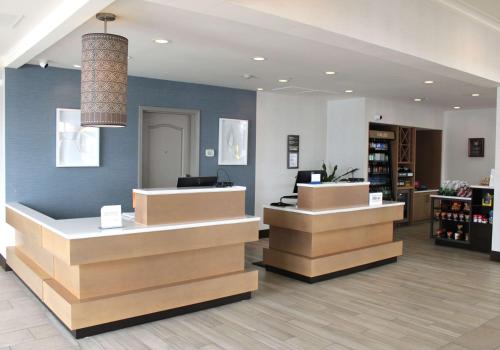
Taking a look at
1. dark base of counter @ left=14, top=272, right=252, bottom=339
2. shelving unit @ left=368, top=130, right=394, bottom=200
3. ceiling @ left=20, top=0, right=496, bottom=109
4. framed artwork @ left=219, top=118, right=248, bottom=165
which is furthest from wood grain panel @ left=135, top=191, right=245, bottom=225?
shelving unit @ left=368, top=130, right=394, bottom=200

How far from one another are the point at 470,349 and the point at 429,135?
337 inches

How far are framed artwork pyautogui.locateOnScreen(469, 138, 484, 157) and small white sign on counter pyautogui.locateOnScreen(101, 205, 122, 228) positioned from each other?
30.8 ft

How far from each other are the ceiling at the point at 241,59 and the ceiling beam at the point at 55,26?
221 mm

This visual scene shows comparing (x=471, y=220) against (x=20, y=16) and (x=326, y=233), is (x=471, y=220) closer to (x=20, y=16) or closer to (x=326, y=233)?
(x=326, y=233)

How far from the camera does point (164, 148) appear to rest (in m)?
7.17

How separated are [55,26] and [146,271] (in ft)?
7.26

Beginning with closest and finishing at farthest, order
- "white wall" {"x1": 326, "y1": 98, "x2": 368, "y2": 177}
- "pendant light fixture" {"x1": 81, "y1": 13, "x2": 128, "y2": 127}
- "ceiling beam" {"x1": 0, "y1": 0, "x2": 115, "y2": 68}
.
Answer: "ceiling beam" {"x1": 0, "y1": 0, "x2": 115, "y2": 68}, "pendant light fixture" {"x1": 81, "y1": 13, "x2": 128, "y2": 127}, "white wall" {"x1": 326, "y1": 98, "x2": 368, "y2": 177}

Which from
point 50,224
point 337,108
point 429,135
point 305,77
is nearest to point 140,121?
point 305,77

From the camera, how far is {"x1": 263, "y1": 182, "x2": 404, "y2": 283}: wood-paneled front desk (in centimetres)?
545

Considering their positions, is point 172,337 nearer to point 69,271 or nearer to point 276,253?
point 69,271

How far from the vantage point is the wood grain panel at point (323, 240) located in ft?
18.0

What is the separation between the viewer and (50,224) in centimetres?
400

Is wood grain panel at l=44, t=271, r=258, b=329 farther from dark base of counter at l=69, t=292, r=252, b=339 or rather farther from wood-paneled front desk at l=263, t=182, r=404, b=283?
wood-paneled front desk at l=263, t=182, r=404, b=283

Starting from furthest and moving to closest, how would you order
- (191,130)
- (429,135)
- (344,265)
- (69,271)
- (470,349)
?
(429,135) < (191,130) < (344,265) < (69,271) < (470,349)
